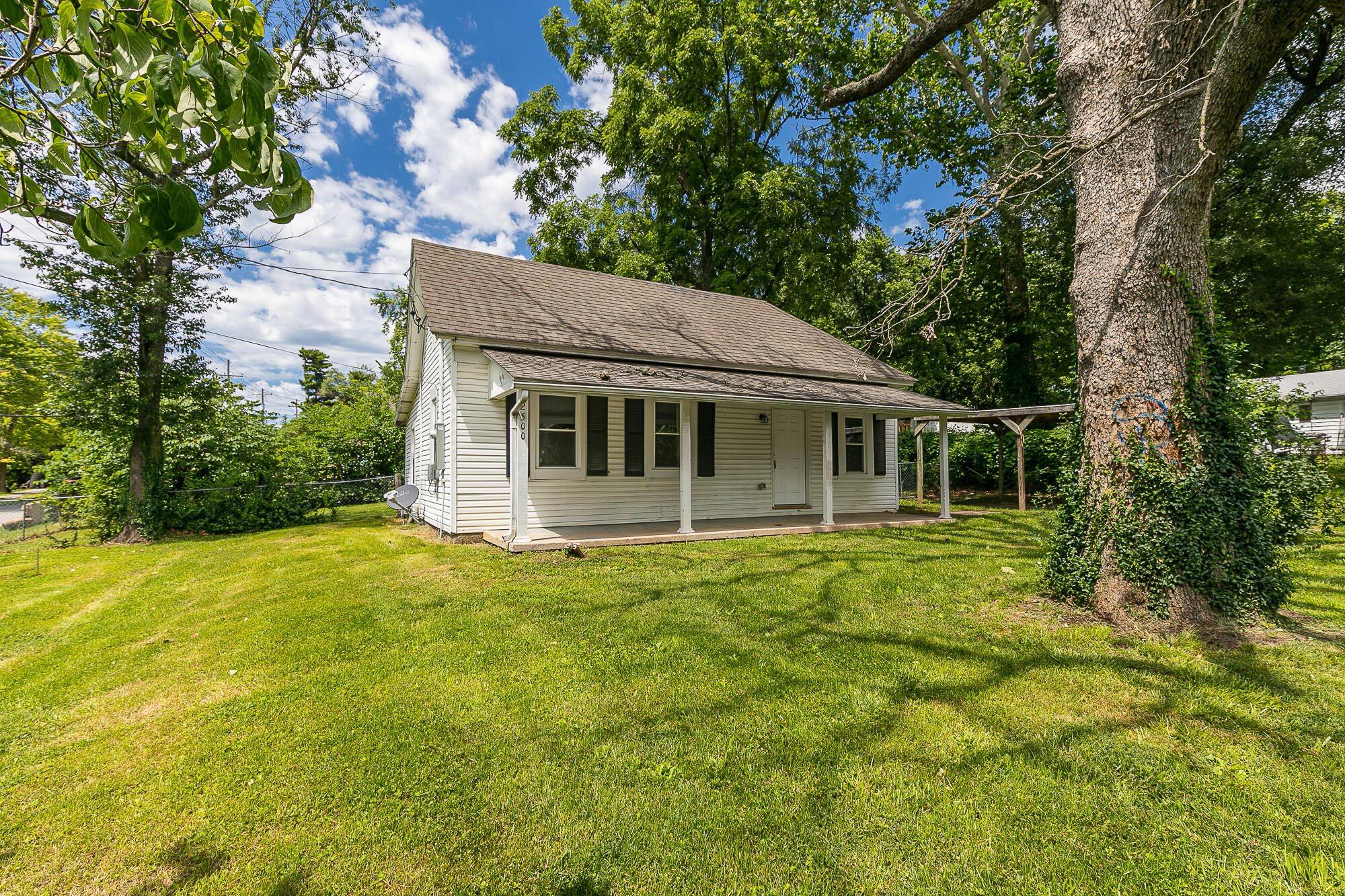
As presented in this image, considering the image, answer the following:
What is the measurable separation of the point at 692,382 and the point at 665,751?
7792 millimetres

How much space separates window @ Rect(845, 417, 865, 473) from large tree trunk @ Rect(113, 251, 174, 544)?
1572cm

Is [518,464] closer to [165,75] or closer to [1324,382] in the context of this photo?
[165,75]

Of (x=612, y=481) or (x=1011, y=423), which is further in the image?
(x=1011, y=423)

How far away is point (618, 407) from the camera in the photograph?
10.6m

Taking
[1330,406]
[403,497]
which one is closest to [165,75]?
[403,497]

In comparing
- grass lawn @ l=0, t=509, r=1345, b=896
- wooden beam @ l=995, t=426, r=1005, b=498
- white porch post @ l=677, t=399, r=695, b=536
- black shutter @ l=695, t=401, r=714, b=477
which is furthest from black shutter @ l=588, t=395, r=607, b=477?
wooden beam @ l=995, t=426, r=1005, b=498

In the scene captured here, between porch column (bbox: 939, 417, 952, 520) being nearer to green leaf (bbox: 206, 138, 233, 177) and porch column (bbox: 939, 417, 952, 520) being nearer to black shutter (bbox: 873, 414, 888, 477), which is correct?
black shutter (bbox: 873, 414, 888, 477)

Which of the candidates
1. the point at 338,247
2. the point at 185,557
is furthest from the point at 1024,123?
the point at 185,557

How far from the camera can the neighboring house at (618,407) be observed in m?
9.55

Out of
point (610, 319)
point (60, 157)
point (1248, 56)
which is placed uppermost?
point (610, 319)

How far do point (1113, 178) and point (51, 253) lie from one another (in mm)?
17639

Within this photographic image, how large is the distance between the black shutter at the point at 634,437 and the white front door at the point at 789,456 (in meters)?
3.37

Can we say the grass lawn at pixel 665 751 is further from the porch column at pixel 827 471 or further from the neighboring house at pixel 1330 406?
the neighboring house at pixel 1330 406

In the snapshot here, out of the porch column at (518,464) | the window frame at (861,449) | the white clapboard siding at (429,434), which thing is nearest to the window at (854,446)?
the window frame at (861,449)
